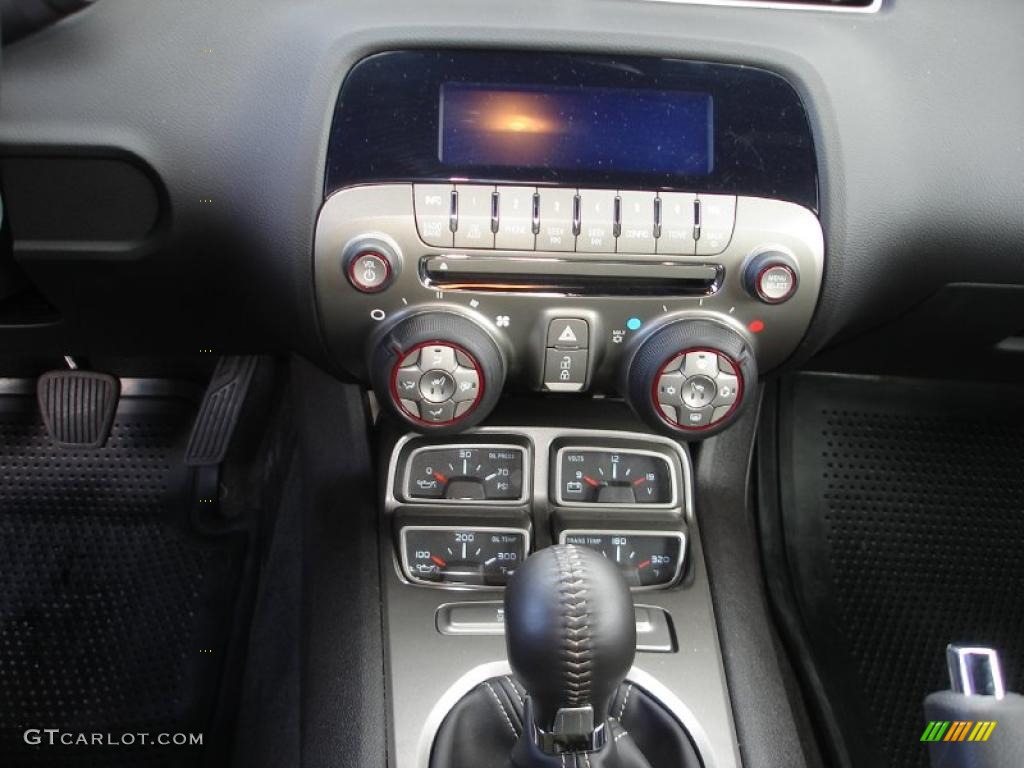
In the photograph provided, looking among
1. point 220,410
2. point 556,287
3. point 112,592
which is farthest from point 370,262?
point 112,592

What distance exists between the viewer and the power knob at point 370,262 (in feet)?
3.29

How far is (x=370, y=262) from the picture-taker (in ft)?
3.31

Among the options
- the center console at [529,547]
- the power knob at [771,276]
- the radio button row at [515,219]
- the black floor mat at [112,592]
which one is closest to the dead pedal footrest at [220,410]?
the black floor mat at [112,592]

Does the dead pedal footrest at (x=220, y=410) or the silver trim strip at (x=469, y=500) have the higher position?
the silver trim strip at (x=469, y=500)

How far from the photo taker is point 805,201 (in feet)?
3.45

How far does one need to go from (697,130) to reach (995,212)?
330 millimetres

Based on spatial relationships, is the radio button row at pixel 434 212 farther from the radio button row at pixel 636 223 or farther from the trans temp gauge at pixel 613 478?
the trans temp gauge at pixel 613 478

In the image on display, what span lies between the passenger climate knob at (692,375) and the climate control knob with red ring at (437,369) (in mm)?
145

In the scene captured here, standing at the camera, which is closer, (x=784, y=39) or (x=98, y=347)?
(x=784, y=39)

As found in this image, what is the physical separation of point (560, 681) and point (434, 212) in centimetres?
44

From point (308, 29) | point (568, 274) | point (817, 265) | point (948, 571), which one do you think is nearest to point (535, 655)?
point (568, 274)

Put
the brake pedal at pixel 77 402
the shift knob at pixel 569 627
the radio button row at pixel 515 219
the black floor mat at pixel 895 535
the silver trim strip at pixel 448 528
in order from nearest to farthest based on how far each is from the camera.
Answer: the shift knob at pixel 569 627 < the radio button row at pixel 515 219 < the silver trim strip at pixel 448 528 < the black floor mat at pixel 895 535 < the brake pedal at pixel 77 402

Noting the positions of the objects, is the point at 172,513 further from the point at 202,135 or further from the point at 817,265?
the point at 817,265

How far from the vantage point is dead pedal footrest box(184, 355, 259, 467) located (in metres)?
1.56
